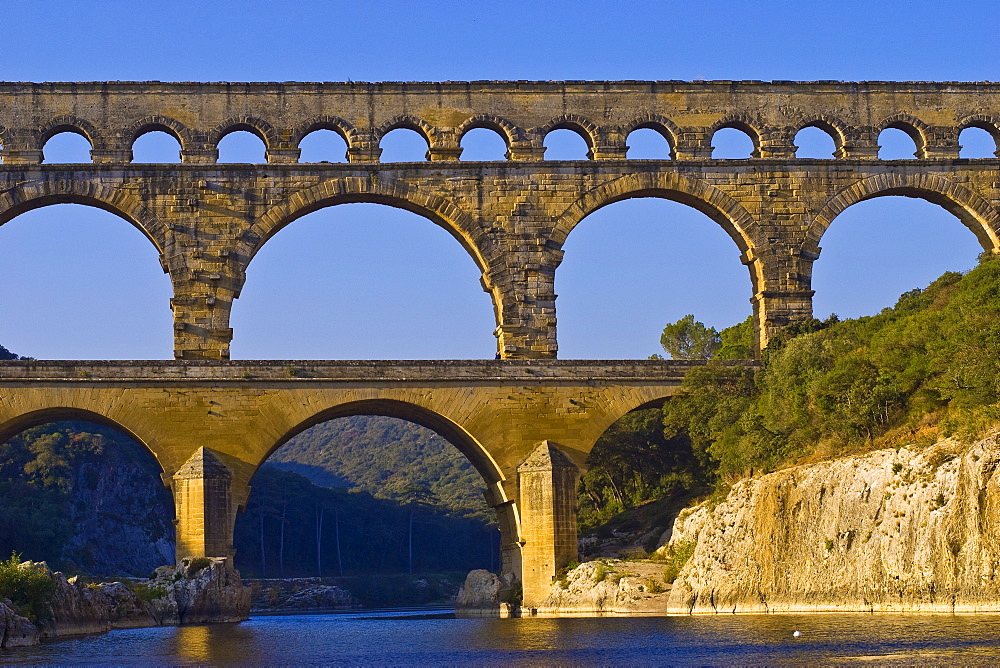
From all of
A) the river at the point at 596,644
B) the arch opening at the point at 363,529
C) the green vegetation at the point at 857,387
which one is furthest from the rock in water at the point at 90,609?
the arch opening at the point at 363,529

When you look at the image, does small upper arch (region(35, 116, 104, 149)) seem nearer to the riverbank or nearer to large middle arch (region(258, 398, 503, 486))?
large middle arch (region(258, 398, 503, 486))

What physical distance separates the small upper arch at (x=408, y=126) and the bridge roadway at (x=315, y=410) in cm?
715

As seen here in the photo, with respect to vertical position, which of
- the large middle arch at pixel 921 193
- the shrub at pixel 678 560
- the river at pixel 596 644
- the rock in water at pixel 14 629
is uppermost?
the large middle arch at pixel 921 193

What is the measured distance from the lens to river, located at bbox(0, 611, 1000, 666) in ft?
72.3

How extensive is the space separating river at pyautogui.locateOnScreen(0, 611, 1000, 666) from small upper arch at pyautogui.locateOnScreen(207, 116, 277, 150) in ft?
48.3

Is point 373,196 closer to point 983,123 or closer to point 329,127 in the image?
point 329,127

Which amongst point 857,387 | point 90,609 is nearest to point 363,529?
point 90,609

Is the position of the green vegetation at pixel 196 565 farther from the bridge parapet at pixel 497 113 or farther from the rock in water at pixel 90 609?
the bridge parapet at pixel 497 113

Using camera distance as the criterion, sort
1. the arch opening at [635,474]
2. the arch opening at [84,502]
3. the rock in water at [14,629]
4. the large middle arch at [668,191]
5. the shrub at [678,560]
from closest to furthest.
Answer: the rock in water at [14,629]
the shrub at [678,560]
the large middle arch at [668,191]
the arch opening at [635,474]
the arch opening at [84,502]

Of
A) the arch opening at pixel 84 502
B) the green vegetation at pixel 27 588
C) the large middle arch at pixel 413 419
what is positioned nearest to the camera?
Result: the green vegetation at pixel 27 588

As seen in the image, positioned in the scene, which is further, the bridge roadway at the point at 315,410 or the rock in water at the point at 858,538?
the bridge roadway at the point at 315,410

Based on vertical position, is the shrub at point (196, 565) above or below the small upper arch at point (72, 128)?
below

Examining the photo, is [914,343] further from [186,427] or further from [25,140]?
[25,140]

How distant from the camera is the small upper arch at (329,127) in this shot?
42.4 meters
